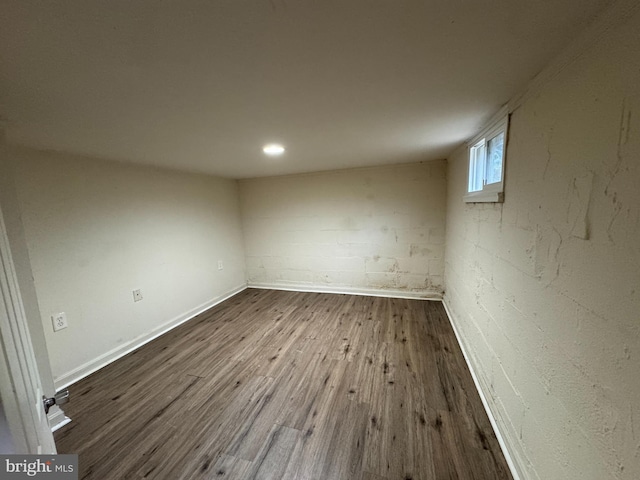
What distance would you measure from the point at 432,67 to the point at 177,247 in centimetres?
312

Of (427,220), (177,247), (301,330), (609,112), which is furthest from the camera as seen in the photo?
(427,220)

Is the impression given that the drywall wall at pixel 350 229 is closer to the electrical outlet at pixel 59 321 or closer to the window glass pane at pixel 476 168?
the window glass pane at pixel 476 168

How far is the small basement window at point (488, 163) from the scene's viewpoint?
4.79 feet

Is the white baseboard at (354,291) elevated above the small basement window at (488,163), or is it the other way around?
the small basement window at (488,163)

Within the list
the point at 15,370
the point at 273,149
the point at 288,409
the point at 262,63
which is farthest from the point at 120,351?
the point at 262,63

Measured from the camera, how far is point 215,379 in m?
1.98

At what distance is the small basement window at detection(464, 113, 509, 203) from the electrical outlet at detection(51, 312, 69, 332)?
333 centimetres

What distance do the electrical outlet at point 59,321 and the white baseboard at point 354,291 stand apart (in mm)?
2505

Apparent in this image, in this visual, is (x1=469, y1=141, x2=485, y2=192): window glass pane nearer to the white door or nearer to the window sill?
the window sill

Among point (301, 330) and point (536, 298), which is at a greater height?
point (536, 298)

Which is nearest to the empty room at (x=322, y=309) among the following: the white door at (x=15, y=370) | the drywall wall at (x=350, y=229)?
the white door at (x=15, y=370)

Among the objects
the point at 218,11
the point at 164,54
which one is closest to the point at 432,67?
the point at 218,11

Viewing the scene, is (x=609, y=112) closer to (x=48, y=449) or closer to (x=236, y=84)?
(x=236, y=84)

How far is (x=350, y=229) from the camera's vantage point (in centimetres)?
367
